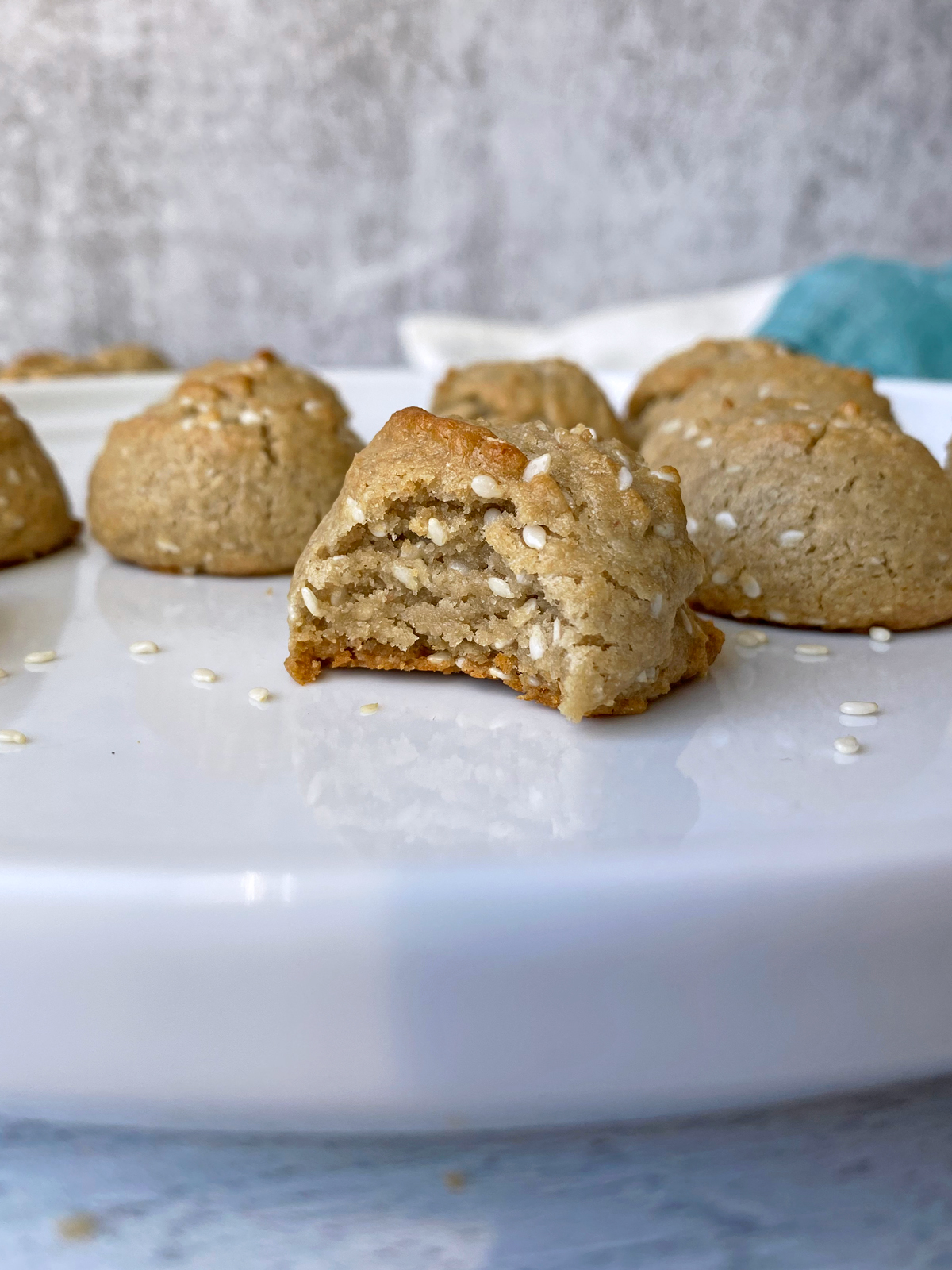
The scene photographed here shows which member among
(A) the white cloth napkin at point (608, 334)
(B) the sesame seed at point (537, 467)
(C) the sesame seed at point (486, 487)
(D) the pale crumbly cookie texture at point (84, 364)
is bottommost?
(D) the pale crumbly cookie texture at point (84, 364)

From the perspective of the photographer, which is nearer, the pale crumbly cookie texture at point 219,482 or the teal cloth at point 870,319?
the pale crumbly cookie texture at point 219,482

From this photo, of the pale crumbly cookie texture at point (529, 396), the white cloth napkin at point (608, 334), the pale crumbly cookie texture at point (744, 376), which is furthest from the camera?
the white cloth napkin at point (608, 334)

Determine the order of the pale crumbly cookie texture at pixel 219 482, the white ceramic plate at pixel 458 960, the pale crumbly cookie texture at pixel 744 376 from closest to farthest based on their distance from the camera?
the white ceramic plate at pixel 458 960
the pale crumbly cookie texture at pixel 219 482
the pale crumbly cookie texture at pixel 744 376

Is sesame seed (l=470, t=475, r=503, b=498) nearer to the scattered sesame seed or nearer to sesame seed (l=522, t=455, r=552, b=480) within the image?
sesame seed (l=522, t=455, r=552, b=480)

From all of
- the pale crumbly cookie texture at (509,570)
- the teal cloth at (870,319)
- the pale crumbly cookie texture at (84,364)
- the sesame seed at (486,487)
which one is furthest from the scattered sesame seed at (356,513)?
the teal cloth at (870,319)

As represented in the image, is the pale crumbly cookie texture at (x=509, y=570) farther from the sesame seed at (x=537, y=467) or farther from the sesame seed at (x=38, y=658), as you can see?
the sesame seed at (x=38, y=658)

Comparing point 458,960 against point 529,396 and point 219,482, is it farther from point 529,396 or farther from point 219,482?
point 529,396

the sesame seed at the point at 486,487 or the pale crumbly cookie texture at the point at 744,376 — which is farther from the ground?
the sesame seed at the point at 486,487
